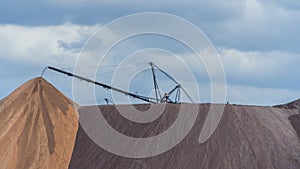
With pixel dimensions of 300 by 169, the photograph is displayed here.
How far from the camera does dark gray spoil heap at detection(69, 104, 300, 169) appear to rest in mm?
42875

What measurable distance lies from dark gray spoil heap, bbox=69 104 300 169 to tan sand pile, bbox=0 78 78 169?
1110 millimetres

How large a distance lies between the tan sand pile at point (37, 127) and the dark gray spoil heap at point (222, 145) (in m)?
1.11

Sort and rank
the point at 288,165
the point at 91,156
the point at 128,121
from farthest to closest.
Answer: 1. the point at 128,121
2. the point at 91,156
3. the point at 288,165

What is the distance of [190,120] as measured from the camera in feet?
153

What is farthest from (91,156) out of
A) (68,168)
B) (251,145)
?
(251,145)

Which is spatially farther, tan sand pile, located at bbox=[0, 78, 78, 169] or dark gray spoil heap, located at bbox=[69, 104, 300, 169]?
tan sand pile, located at bbox=[0, 78, 78, 169]

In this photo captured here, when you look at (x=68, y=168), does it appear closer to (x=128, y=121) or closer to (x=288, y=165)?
(x=128, y=121)

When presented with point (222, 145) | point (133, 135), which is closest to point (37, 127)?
point (133, 135)

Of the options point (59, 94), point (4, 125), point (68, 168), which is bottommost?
point (68, 168)

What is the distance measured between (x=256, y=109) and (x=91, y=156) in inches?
498

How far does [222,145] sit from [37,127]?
13423 mm

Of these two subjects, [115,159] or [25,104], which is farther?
[25,104]

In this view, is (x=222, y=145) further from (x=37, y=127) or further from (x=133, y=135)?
(x=37, y=127)

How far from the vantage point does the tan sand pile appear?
44406mm
